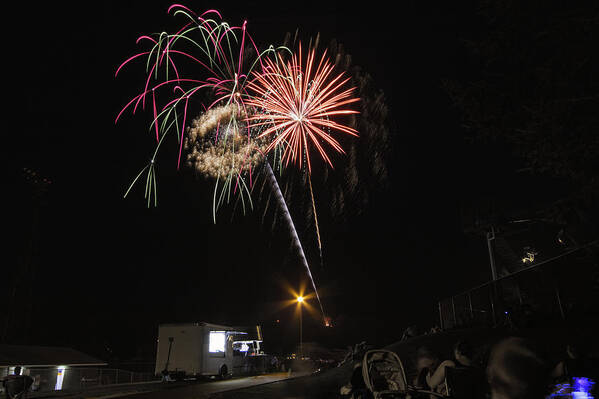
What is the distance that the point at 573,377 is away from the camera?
6523mm

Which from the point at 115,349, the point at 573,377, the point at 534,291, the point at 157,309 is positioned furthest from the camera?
the point at 157,309

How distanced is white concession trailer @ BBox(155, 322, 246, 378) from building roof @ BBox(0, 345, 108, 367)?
7.58 m

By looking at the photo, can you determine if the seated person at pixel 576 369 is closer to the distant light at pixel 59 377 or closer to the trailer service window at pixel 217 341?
the trailer service window at pixel 217 341

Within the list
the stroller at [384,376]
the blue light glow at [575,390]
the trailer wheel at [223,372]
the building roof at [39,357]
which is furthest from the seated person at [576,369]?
the building roof at [39,357]

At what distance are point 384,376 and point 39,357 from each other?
30031mm

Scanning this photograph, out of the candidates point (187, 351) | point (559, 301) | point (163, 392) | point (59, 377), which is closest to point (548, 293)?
point (559, 301)

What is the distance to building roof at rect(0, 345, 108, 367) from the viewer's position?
27.1 meters

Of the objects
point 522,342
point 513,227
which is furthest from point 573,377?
point 513,227

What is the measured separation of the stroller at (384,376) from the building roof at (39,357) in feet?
85.0

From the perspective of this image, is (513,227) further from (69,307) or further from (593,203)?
(69,307)

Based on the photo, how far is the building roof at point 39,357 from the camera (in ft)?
88.8

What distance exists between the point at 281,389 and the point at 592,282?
9.78 meters

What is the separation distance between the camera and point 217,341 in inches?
1187

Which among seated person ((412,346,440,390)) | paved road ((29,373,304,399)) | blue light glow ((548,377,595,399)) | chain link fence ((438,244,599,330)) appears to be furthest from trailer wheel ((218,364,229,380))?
blue light glow ((548,377,595,399))
